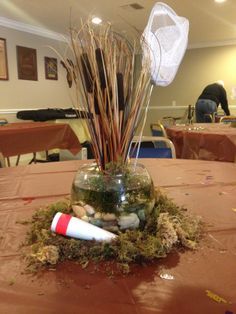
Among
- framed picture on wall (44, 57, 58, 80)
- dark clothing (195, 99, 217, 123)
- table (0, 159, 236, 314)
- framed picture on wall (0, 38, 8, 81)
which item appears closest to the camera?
table (0, 159, 236, 314)

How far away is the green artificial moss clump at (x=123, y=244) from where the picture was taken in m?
0.57

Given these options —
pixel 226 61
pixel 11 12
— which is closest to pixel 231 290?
pixel 11 12

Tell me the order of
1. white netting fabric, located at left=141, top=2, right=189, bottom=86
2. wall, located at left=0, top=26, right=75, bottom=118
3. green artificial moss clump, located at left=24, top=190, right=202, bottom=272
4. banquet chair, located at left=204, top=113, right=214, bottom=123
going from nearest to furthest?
green artificial moss clump, located at left=24, top=190, right=202, bottom=272
white netting fabric, located at left=141, top=2, right=189, bottom=86
wall, located at left=0, top=26, right=75, bottom=118
banquet chair, located at left=204, top=113, right=214, bottom=123

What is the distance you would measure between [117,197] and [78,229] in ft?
0.32

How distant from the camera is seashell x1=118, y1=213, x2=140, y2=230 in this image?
63 centimetres

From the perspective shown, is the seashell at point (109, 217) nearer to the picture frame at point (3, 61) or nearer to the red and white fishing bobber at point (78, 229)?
the red and white fishing bobber at point (78, 229)

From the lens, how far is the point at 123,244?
1.92 ft

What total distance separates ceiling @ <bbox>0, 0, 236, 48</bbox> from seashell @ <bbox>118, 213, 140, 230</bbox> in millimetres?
3493

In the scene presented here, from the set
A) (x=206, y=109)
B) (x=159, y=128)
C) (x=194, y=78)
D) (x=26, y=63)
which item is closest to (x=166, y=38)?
(x=159, y=128)

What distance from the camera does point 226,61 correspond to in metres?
7.02

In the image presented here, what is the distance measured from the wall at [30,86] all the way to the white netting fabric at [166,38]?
173 inches

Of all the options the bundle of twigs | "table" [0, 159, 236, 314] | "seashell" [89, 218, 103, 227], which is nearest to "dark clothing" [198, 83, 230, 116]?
"table" [0, 159, 236, 314]

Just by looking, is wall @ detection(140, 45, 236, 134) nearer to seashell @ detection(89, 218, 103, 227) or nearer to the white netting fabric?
the white netting fabric

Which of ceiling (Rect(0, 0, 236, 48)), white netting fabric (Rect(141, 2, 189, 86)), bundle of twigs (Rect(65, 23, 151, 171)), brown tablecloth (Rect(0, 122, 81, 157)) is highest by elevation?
ceiling (Rect(0, 0, 236, 48))
